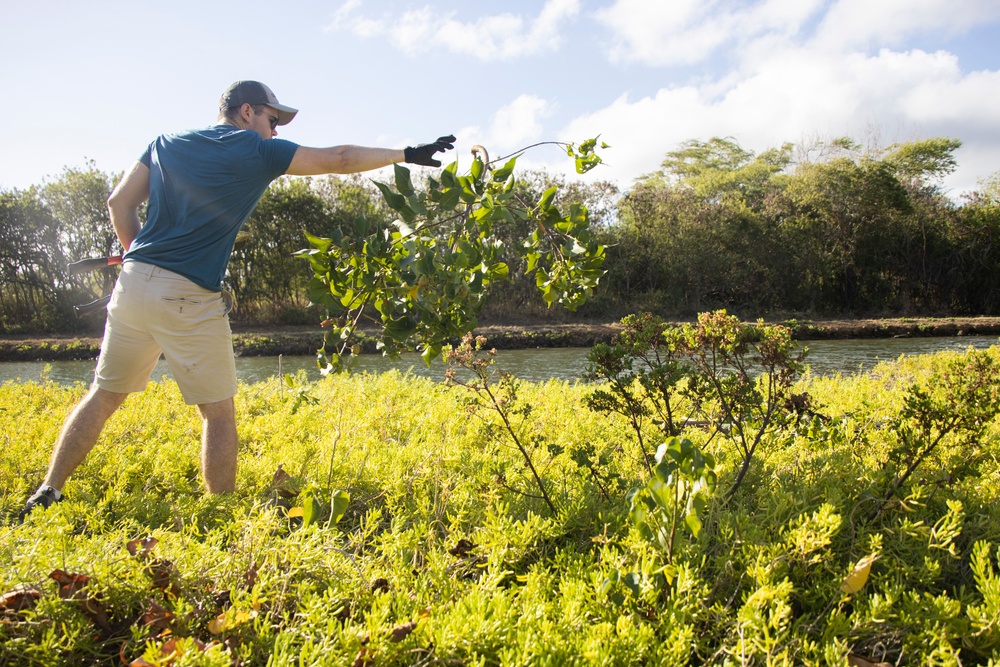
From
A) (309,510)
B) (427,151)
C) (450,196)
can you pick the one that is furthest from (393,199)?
(309,510)

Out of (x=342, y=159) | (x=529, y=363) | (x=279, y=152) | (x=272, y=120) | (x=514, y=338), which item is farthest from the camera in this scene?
(x=514, y=338)

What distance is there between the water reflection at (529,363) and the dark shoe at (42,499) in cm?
647

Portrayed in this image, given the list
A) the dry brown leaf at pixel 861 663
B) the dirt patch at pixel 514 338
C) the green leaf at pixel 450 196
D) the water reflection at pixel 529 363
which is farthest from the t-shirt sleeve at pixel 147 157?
the dirt patch at pixel 514 338

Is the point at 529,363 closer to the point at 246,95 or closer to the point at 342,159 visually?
the point at 246,95

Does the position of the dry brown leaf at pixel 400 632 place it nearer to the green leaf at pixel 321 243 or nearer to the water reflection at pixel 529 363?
the green leaf at pixel 321 243

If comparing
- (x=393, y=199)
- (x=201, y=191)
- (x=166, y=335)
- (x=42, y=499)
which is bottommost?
(x=42, y=499)

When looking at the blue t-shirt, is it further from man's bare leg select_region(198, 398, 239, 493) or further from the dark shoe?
the dark shoe

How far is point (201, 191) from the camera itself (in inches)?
106

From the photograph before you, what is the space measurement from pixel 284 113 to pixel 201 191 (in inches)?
23.4

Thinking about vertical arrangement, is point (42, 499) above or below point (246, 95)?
below

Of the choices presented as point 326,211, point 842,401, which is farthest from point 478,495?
point 326,211

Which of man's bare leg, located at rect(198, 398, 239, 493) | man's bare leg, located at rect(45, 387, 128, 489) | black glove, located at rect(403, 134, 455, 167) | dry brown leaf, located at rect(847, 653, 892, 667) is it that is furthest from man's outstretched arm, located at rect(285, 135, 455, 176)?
dry brown leaf, located at rect(847, 653, 892, 667)

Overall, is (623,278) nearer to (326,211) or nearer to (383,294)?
(326,211)

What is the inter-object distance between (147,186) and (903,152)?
99.5 feet
